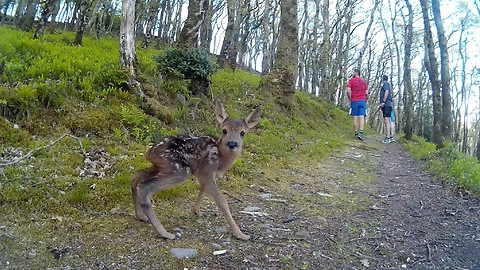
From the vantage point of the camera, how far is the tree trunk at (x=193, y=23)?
445 inches

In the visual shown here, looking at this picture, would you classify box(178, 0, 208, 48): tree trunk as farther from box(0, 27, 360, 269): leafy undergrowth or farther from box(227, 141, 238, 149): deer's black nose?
box(227, 141, 238, 149): deer's black nose

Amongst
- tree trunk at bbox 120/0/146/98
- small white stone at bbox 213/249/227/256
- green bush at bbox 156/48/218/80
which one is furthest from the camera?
green bush at bbox 156/48/218/80

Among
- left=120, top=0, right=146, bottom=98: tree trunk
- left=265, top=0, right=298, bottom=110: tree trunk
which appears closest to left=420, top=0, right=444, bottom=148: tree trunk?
left=265, top=0, right=298, bottom=110: tree trunk

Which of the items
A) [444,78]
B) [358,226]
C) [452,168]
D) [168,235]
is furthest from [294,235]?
[444,78]

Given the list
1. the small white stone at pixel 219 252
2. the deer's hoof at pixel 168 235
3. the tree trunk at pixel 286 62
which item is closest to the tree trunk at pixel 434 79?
the tree trunk at pixel 286 62

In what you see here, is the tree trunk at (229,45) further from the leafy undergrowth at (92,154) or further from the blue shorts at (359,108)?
the leafy undergrowth at (92,154)

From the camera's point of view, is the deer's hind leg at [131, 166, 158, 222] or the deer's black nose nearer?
the deer's hind leg at [131, 166, 158, 222]

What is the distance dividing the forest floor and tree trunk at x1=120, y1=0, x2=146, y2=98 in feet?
11.1

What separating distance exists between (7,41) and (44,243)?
7.52 metres

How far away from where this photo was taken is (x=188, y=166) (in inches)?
199

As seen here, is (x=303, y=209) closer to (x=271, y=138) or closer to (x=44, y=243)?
(x=44, y=243)

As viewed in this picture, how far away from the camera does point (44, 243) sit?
420 centimetres

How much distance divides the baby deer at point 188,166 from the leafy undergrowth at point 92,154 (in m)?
0.36

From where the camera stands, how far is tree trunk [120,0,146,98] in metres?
8.88
